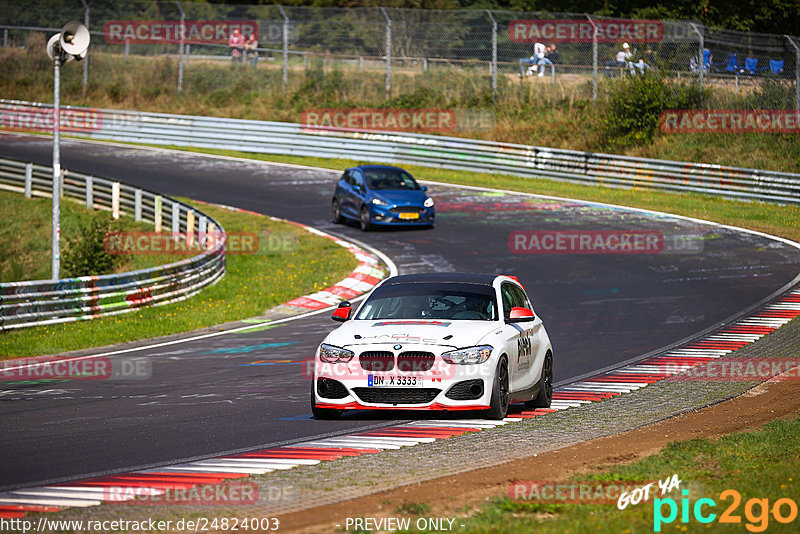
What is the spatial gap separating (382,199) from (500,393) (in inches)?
752

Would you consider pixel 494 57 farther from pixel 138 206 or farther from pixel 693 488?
pixel 693 488

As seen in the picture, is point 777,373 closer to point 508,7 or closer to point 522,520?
point 522,520

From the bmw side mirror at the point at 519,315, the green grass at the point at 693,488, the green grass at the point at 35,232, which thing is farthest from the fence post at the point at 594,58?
the green grass at the point at 693,488

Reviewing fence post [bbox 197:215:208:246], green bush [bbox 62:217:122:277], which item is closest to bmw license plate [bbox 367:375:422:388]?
fence post [bbox 197:215:208:246]

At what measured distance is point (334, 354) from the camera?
1084 centimetres

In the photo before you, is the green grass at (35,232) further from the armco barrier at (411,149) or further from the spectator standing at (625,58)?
the spectator standing at (625,58)

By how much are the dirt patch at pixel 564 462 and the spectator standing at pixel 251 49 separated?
1454 inches

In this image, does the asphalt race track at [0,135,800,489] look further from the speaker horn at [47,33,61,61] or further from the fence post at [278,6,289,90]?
the fence post at [278,6,289,90]

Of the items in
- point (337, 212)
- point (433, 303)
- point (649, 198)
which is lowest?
point (337, 212)

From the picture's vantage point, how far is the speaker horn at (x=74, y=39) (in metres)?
19.2

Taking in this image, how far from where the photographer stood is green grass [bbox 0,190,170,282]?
29.3 m

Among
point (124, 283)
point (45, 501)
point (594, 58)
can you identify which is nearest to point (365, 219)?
point (124, 283)

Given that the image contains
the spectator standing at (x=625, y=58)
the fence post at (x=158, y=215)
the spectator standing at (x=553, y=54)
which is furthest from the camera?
the spectator standing at (x=553, y=54)

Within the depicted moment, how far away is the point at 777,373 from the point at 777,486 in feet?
22.3
